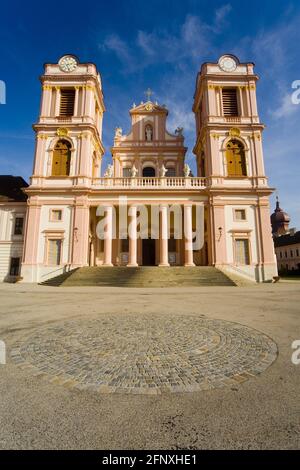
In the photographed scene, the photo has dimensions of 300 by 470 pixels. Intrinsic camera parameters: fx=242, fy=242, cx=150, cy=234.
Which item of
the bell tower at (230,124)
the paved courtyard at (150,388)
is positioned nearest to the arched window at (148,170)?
the bell tower at (230,124)

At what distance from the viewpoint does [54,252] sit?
22719mm

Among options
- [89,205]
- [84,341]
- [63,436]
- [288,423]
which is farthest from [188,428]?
[89,205]

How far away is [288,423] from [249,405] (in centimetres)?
36

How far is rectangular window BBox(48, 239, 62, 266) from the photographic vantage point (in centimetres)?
2257

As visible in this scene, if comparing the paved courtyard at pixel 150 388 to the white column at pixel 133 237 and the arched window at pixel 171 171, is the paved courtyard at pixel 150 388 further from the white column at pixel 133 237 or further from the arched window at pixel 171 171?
the arched window at pixel 171 171

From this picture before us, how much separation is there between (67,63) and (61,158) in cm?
1160

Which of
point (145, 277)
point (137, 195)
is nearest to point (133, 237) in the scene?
point (137, 195)

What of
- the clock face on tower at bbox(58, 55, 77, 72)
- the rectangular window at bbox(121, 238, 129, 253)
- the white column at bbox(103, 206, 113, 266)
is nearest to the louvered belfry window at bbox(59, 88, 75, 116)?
the clock face on tower at bbox(58, 55, 77, 72)

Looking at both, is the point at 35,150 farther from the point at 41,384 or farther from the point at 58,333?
the point at 41,384

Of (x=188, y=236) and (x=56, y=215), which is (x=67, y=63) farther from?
(x=188, y=236)

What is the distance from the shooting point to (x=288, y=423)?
2.15 meters

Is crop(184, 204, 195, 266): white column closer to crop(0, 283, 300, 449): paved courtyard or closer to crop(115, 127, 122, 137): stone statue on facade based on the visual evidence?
crop(115, 127, 122, 137): stone statue on facade

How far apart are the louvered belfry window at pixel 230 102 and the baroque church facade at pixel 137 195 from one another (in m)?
0.11

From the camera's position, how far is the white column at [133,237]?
2220cm
